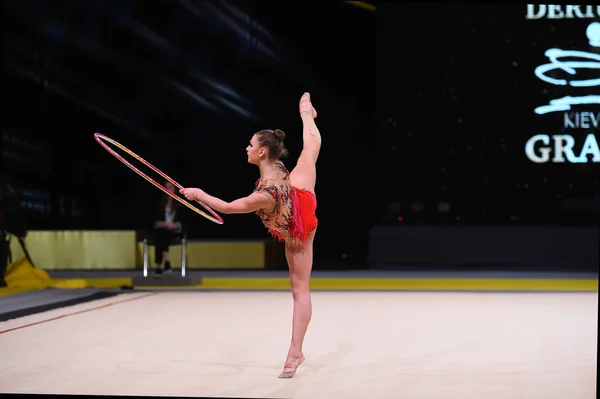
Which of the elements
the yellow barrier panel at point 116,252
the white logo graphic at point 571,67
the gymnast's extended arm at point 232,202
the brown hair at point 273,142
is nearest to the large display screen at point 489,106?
the white logo graphic at point 571,67

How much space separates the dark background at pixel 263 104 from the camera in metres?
14.0

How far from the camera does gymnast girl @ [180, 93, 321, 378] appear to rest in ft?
16.4

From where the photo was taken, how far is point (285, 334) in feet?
23.7

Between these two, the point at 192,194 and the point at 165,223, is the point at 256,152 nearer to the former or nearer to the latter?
the point at 192,194

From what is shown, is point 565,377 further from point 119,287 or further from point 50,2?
point 50,2

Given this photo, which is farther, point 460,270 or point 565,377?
point 460,270

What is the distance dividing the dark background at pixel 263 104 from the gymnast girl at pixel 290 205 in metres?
9.01

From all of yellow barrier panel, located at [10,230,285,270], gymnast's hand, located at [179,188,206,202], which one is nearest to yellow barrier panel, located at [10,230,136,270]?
yellow barrier panel, located at [10,230,285,270]

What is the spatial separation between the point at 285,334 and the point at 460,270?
24.5 feet

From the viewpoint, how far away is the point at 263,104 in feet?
49.9

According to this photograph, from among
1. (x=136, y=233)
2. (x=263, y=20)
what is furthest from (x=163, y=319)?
(x=263, y=20)

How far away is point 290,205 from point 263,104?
33.7ft

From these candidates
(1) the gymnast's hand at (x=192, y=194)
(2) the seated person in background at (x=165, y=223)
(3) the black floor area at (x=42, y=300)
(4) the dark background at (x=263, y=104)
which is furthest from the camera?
(4) the dark background at (x=263, y=104)

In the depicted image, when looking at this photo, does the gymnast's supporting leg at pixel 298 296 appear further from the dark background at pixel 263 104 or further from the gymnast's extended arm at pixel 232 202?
the dark background at pixel 263 104
